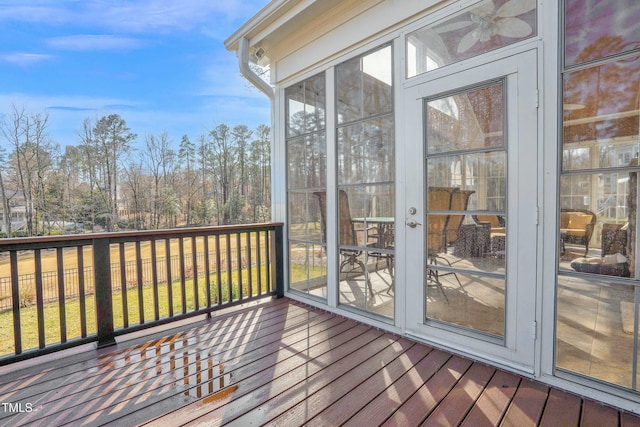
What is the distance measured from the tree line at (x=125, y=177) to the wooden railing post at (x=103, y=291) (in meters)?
6.15

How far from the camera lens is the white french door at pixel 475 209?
1697 millimetres

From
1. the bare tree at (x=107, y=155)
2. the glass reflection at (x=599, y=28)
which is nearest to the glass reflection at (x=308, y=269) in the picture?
the glass reflection at (x=599, y=28)

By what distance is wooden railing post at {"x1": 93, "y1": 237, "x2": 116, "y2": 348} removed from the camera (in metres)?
2.15

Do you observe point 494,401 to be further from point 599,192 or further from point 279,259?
point 279,259

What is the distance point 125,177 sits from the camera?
8992 mm

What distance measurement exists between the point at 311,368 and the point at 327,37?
2744 mm

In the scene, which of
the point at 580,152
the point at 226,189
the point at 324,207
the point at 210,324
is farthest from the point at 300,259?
the point at 226,189

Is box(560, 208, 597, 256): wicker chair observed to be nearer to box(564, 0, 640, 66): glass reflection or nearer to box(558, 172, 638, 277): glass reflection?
box(558, 172, 638, 277): glass reflection

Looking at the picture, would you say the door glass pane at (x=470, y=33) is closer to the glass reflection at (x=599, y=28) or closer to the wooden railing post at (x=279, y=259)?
the glass reflection at (x=599, y=28)

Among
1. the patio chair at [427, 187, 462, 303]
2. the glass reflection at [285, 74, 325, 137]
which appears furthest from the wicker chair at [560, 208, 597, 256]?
the glass reflection at [285, 74, 325, 137]

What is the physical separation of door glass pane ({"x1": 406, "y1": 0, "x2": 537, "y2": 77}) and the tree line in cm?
660

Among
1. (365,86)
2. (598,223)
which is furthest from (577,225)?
(365,86)

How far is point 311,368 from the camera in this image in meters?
1.83

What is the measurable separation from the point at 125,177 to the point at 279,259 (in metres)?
8.05
